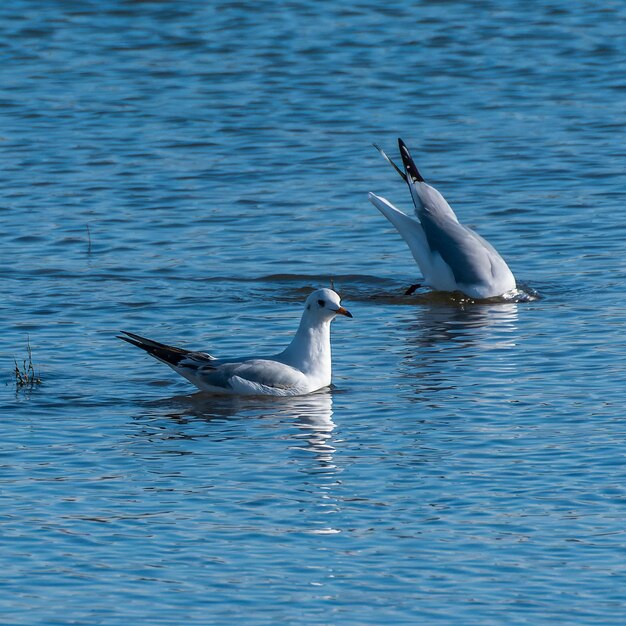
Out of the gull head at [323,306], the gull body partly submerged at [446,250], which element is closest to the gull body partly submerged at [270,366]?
the gull head at [323,306]

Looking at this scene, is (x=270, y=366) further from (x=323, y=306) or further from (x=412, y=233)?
(x=412, y=233)

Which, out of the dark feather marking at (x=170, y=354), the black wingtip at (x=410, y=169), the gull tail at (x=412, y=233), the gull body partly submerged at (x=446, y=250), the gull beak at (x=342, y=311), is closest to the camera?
the dark feather marking at (x=170, y=354)

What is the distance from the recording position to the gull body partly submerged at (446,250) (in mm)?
14086

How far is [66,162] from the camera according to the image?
19.5 meters

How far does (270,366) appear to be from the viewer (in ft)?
36.7

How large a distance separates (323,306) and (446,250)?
314 cm

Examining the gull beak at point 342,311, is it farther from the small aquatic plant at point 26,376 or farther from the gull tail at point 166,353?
the small aquatic plant at point 26,376

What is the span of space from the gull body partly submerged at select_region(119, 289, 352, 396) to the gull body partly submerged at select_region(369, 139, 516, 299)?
9.59ft

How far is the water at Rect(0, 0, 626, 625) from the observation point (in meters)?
7.91

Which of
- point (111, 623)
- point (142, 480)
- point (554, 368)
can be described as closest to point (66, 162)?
point (554, 368)

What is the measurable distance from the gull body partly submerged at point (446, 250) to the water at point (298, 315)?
0.23 m

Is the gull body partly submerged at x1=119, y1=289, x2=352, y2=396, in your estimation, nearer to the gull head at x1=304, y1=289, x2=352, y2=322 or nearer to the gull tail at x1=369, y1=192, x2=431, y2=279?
the gull head at x1=304, y1=289, x2=352, y2=322

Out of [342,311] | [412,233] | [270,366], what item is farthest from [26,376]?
[412,233]

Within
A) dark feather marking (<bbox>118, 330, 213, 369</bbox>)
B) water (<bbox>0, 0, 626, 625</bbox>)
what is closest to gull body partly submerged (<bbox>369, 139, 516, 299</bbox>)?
water (<bbox>0, 0, 626, 625</bbox>)
